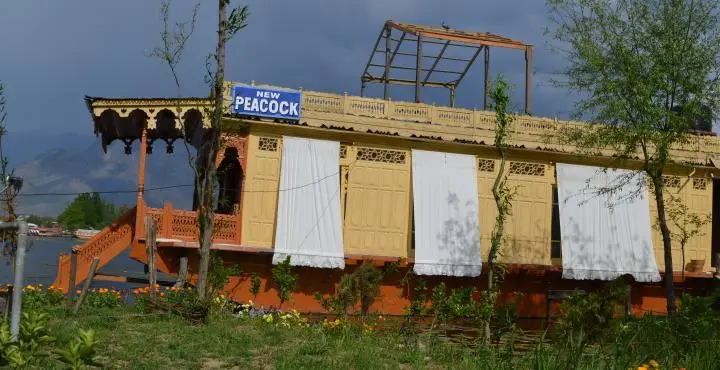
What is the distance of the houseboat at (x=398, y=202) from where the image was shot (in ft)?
54.7

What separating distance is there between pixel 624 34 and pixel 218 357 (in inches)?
423

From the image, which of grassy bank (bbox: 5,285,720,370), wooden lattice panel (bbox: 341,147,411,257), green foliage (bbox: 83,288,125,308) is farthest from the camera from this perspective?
wooden lattice panel (bbox: 341,147,411,257)

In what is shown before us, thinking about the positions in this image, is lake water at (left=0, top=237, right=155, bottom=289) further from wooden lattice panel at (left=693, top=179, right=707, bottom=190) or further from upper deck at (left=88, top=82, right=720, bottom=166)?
wooden lattice panel at (left=693, top=179, right=707, bottom=190)

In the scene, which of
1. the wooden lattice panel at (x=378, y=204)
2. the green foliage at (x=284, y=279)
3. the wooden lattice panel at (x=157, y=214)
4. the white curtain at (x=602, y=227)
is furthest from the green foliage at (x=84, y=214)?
the white curtain at (x=602, y=227)

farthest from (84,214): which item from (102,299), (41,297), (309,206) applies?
(102,299)

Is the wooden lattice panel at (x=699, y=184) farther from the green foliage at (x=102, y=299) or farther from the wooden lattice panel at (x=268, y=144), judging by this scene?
the green foliage at (x=102, y=299)

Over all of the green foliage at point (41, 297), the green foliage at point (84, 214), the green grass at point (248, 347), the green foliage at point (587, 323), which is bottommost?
the green grass at point (248, 347)

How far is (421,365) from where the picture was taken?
7473 millimetres

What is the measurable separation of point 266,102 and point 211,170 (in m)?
6.55

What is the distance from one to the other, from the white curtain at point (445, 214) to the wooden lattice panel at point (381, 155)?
0.34 m

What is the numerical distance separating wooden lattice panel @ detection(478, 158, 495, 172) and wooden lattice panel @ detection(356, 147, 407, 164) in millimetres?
1971

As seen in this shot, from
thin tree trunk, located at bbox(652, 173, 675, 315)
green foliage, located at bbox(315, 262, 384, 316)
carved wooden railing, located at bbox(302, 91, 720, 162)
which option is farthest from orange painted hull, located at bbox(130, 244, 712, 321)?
carved wooden railing, located at bbox(302, 91, 720, 162)

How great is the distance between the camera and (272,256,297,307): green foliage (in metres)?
16.0

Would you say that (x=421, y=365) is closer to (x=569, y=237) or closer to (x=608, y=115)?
(x=608, y=115)
